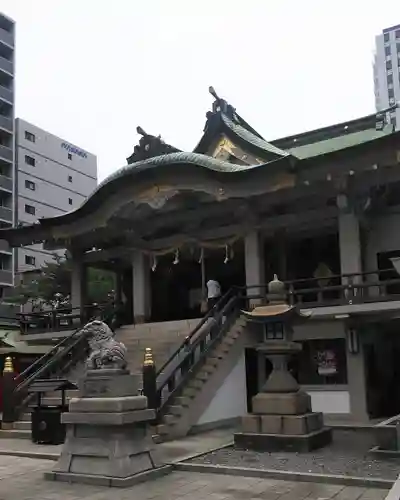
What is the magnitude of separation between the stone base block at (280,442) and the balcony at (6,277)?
39.4 metres

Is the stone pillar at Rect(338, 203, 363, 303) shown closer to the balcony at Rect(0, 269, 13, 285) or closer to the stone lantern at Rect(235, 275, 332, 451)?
the stone lantern at Rect(235, 275, 332, 451)

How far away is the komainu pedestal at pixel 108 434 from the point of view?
8992mm

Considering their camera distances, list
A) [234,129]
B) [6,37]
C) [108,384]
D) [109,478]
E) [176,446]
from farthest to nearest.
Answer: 1. [6,37]
2. [234,129]
3. [176,446]
4. [108,384]
5. [109,478]

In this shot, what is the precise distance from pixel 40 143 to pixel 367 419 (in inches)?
1933

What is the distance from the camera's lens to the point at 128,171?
741 inches

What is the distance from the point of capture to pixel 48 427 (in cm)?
1294

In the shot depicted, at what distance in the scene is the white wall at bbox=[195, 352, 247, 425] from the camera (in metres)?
14.3

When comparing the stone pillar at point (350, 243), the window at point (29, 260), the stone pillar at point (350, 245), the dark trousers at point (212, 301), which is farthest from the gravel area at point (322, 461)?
the window at point (29, 260)

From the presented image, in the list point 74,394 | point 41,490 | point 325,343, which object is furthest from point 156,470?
point 325,343

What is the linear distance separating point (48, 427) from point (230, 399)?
15.3 ft

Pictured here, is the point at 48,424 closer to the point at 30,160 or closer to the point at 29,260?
the point at 29,260

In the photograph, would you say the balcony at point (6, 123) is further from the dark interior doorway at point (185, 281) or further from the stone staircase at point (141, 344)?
the stone staircase at point (141, 344)

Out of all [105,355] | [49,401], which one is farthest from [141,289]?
[105,355]

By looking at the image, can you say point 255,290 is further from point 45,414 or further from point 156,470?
point 156,470
